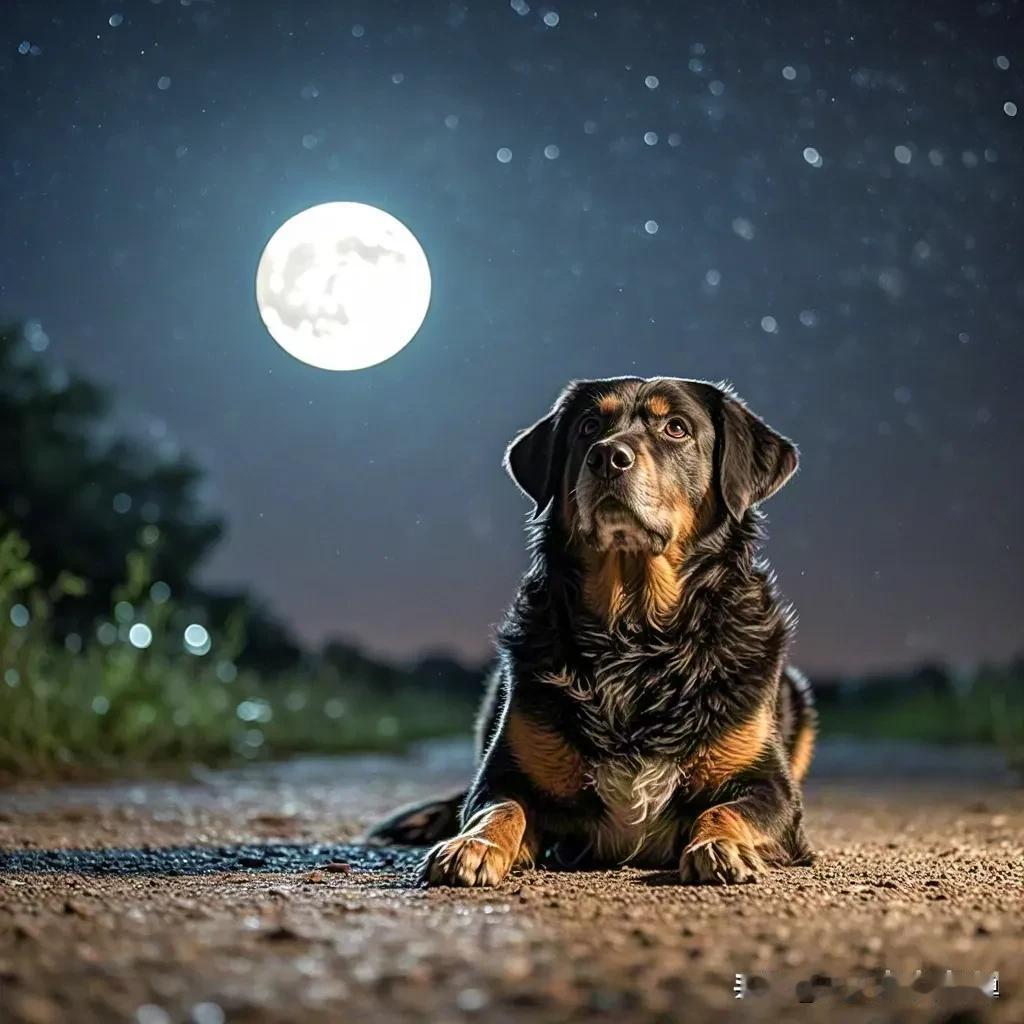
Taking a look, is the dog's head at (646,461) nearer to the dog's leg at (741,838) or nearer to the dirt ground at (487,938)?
the dog's leg at (741,838)

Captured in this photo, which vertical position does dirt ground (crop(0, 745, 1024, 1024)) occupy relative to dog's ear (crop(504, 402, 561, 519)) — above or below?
below

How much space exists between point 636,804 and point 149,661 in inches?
289

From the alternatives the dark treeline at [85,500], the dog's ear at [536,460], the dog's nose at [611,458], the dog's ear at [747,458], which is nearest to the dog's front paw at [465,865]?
the dog's nose at [611,458]

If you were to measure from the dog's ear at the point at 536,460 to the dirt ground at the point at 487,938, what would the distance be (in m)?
1.35

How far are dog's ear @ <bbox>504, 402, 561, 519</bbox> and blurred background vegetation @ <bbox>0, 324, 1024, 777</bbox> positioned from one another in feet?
14.8

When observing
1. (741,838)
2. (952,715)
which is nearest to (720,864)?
(741,838)

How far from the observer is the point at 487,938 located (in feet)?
9.43

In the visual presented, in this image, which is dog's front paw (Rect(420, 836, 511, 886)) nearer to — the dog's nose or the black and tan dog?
the black and tan dog

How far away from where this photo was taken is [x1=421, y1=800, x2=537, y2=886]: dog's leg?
12.5 ft

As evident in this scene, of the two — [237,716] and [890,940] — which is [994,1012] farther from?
[237,716]

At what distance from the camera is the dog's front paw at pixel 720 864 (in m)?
3.82

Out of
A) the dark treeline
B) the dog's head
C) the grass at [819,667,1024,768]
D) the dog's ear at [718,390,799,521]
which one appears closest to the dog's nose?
the dog's head

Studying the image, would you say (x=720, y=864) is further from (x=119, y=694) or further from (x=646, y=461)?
(x=119, y=694)

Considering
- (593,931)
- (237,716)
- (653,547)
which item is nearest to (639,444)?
(653,547)
